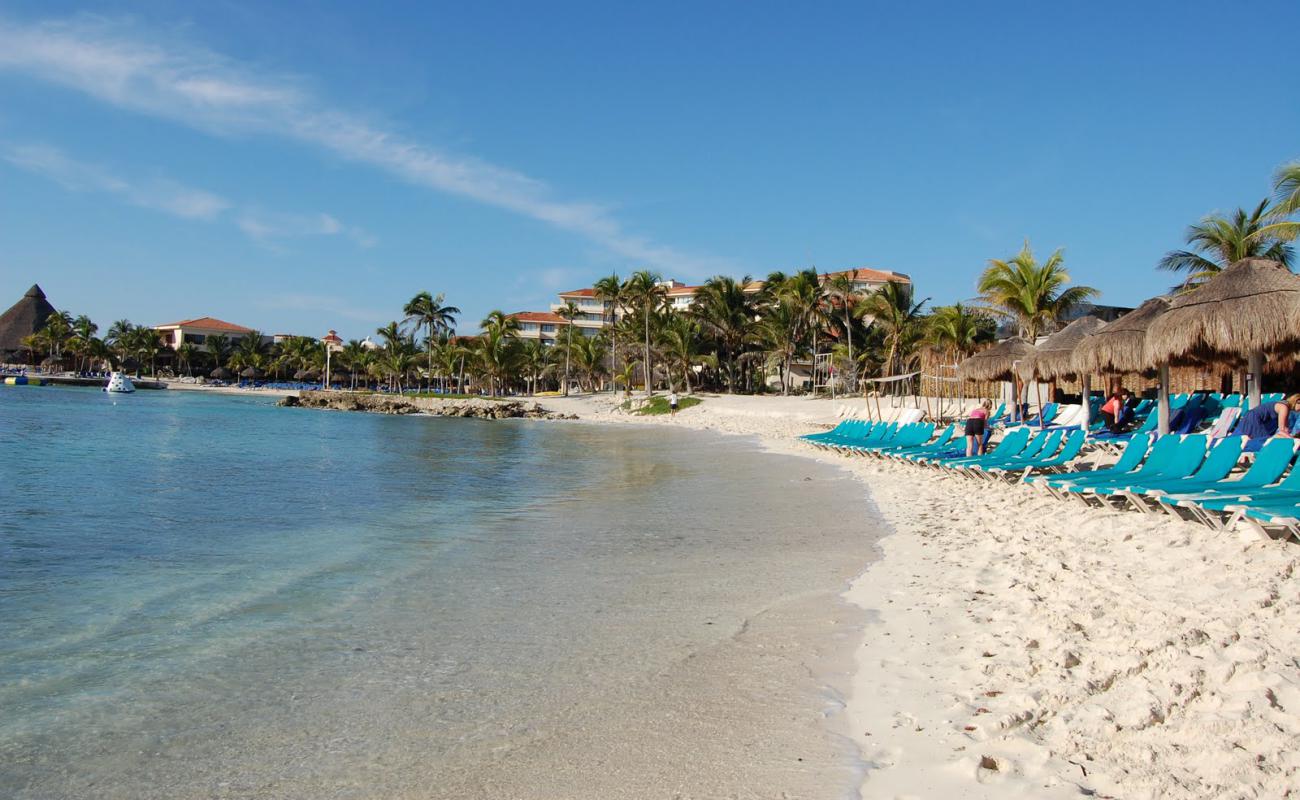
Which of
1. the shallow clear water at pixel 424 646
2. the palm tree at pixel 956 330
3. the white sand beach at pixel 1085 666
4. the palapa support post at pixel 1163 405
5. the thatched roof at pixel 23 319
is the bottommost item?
the shallow clear water at pixel 424 646

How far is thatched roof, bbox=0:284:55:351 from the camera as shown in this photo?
102250mm

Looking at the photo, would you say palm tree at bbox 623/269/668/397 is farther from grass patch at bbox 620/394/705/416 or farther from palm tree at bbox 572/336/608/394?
palm tree at bbox 572/336/608/394

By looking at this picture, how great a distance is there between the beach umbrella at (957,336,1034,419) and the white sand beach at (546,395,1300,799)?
474 inches

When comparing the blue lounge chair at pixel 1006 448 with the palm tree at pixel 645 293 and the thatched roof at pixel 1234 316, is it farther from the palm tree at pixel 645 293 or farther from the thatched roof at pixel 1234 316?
the palm tree at pixel 645 293

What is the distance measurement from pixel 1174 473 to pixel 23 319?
126022 millimetres

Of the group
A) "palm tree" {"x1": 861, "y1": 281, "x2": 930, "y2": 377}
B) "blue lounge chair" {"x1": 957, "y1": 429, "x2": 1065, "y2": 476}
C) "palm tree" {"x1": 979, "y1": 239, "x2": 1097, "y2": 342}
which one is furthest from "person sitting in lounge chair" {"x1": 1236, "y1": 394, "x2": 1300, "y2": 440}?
"palm tree" {"x1": 861, "y1": 281, "x2": 930, "y2": 377}

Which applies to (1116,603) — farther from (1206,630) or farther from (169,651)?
(169,651)

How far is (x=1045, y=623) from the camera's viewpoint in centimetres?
516

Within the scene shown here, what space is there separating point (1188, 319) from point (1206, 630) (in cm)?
875

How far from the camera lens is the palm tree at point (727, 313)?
50438mm

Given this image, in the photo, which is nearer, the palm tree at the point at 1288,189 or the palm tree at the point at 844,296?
the palm tree at the point at 1288,189

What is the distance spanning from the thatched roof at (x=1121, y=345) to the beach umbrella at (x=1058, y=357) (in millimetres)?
946

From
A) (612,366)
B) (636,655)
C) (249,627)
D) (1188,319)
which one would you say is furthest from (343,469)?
(612,366)

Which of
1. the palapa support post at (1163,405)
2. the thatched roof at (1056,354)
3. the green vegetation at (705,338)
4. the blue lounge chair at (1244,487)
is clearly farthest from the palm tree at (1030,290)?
the blue lounge chair at (1244,487)
